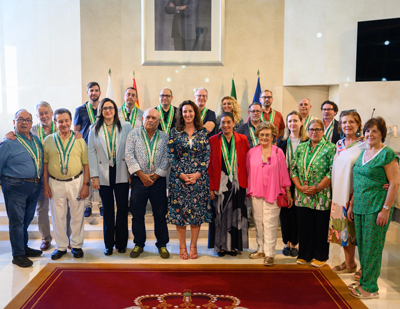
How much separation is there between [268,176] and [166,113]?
5.72 ft

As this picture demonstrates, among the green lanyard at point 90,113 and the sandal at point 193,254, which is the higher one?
the green lanyard at point 90,113

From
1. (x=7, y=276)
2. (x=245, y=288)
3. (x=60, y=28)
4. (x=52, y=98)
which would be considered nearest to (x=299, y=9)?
(x=60, y=28)

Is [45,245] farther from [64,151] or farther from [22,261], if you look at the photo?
[64,151]

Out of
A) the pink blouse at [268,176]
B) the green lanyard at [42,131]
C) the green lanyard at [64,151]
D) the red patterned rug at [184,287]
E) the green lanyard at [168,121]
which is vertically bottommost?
the red patterned rug at [184,287]

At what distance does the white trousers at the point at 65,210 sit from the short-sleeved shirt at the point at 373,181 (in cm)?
297

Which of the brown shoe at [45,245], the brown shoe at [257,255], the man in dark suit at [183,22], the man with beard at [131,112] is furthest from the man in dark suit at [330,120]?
the brown shoe at [45,245]

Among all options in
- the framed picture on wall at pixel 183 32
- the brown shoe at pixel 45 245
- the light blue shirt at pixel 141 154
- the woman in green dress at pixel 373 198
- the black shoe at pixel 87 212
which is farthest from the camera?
the framed picture on wall at pixel 183 32

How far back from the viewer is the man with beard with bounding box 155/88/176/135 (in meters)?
5.05

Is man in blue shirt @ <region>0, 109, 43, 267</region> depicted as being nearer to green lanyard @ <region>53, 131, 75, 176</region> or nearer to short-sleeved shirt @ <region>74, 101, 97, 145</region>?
green lanyard @ <region>53, 131, 75, 176</region>

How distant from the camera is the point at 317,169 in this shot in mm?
3951

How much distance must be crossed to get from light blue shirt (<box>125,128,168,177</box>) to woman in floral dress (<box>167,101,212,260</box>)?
0.10m

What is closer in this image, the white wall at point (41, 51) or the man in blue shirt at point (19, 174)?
the man in blue shirt at point (19, 174)

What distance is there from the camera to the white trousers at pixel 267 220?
4.16 metres

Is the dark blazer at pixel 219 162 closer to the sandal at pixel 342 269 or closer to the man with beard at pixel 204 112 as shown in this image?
the man with beard at pixel 204 112
